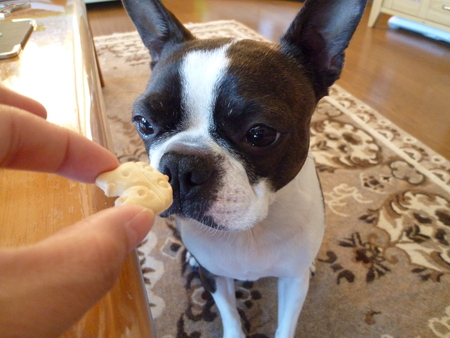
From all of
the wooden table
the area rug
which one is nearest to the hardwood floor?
the area rug

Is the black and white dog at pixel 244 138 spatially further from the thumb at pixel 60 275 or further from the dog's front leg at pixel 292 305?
the thumb at pixel 60 275

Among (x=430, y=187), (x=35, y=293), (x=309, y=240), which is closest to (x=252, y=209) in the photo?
(x=309, y=240)

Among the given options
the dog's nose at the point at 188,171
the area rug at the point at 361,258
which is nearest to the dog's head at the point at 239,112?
the dog's nose at the point at 188,171

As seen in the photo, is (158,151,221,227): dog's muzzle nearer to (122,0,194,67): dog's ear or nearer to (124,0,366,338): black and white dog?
(124,0,366,338): black and white dog

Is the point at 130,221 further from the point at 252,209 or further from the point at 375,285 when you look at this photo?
the point at 375,285

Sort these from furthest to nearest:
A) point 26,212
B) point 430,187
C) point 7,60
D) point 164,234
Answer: point 430,187 < point 164,234 < point 7,60 < point 26,212

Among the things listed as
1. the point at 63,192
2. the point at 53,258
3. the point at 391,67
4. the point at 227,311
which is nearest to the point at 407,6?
the point at 391,67
